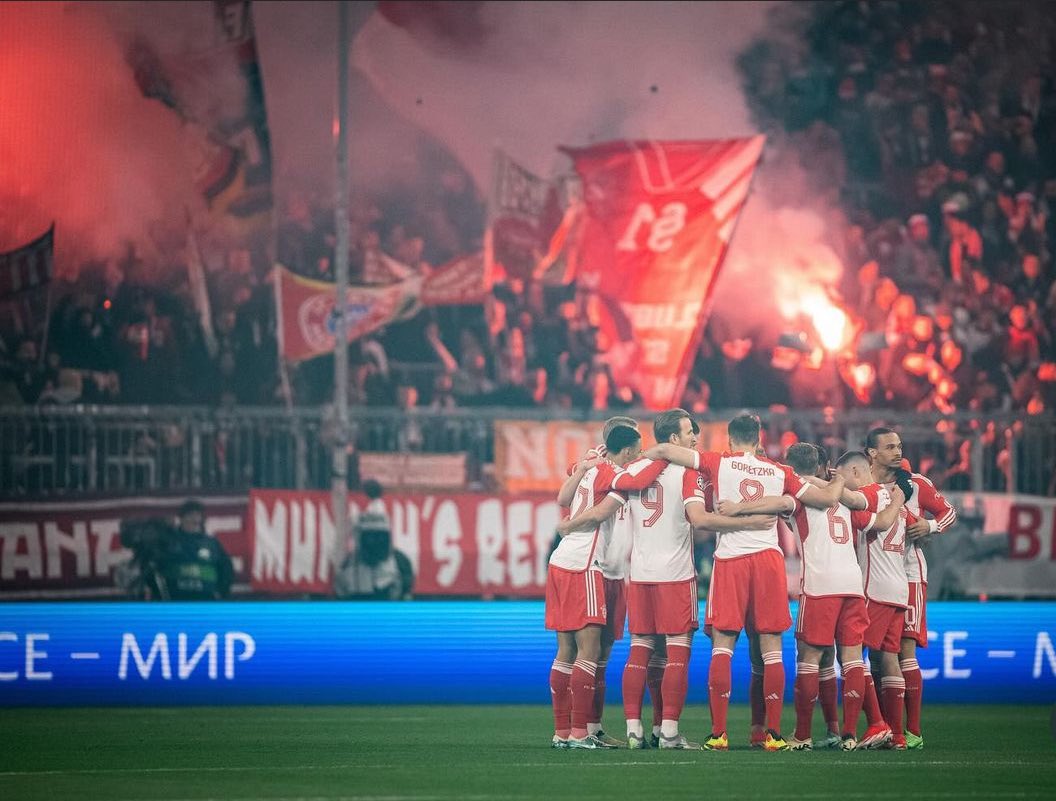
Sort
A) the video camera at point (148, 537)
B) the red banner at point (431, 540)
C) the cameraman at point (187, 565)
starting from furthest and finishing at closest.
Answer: the red banner at point (431, 540)
the video camera at point (148, 537)
the cameraman at point (187, 565)

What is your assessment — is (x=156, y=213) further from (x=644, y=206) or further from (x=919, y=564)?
(x=919, y=564)

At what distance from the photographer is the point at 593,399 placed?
21484 millimetres

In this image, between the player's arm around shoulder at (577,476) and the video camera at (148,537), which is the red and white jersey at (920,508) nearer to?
the player's arm around shoulder at (577,476)

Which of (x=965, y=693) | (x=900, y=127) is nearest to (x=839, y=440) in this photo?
(x=965, y=693)

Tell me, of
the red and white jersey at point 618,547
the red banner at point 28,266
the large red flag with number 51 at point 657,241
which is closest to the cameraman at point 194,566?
the red banner at point 28,266

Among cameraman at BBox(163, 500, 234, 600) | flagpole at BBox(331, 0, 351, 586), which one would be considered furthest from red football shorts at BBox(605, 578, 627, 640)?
flagpole at BBox(331, 0, 351, 586)

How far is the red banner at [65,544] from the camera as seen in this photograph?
747 inches

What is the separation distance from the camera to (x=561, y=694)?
38.5 feet

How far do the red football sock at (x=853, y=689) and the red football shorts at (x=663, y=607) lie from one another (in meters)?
1.01

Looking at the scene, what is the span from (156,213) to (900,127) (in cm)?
940

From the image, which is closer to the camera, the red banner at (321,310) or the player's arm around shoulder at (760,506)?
the player's arm around shoulder at (760,506)

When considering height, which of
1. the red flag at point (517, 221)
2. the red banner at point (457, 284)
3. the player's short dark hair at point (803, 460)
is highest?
the red flag at point (517, 221)

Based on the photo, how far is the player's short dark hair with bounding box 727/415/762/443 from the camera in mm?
11469

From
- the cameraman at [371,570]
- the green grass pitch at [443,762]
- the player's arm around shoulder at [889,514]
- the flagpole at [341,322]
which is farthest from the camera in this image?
the flagpole at [341,322]
